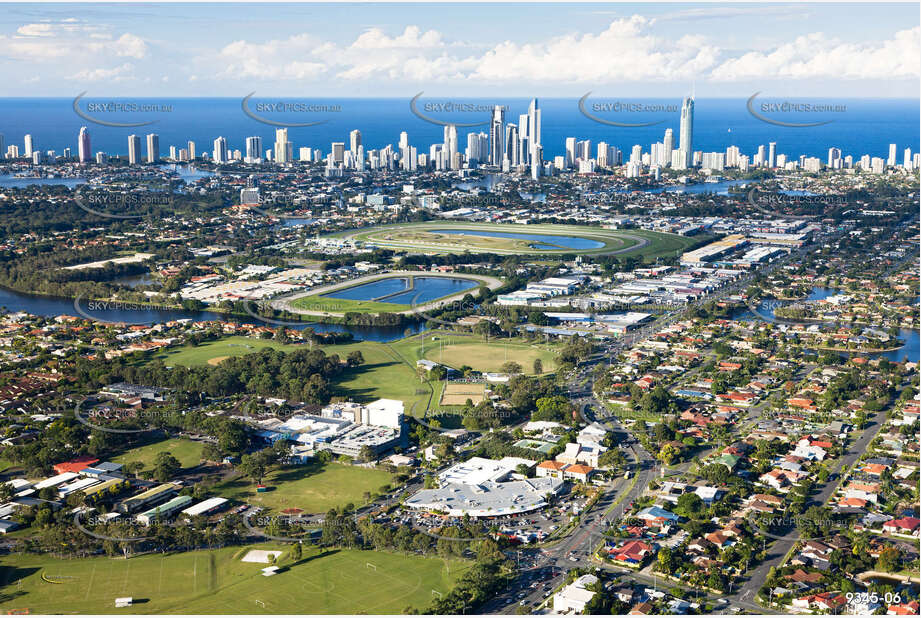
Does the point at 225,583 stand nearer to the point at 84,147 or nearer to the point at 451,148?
the point at 451,148

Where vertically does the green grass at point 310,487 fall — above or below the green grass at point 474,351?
below

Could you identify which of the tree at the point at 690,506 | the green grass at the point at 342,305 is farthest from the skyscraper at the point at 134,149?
the tree at the point at 690,506

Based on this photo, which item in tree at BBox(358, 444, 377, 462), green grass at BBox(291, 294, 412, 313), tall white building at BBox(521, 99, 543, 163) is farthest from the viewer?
tall white building at BBox(521, 99, 543, 163)

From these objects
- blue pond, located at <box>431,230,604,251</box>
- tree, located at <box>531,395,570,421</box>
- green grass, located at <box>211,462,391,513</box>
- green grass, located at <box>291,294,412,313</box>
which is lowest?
green grass, located at <box>211,462,391,513</box>

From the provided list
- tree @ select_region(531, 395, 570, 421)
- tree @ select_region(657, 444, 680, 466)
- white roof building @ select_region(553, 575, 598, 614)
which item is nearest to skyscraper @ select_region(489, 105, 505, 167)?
tree @ select_region(531, 395, 570, 421)

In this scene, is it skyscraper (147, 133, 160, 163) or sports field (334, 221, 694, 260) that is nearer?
sports field (334, 221, 694, 260)

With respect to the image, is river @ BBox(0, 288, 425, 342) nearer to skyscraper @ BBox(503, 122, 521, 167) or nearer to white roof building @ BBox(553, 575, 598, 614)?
white roof building @ BBox(553, 575, 598, 614)

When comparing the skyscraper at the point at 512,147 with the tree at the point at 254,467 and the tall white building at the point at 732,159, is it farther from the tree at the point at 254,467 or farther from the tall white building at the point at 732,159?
the tree at the point at 254,467
